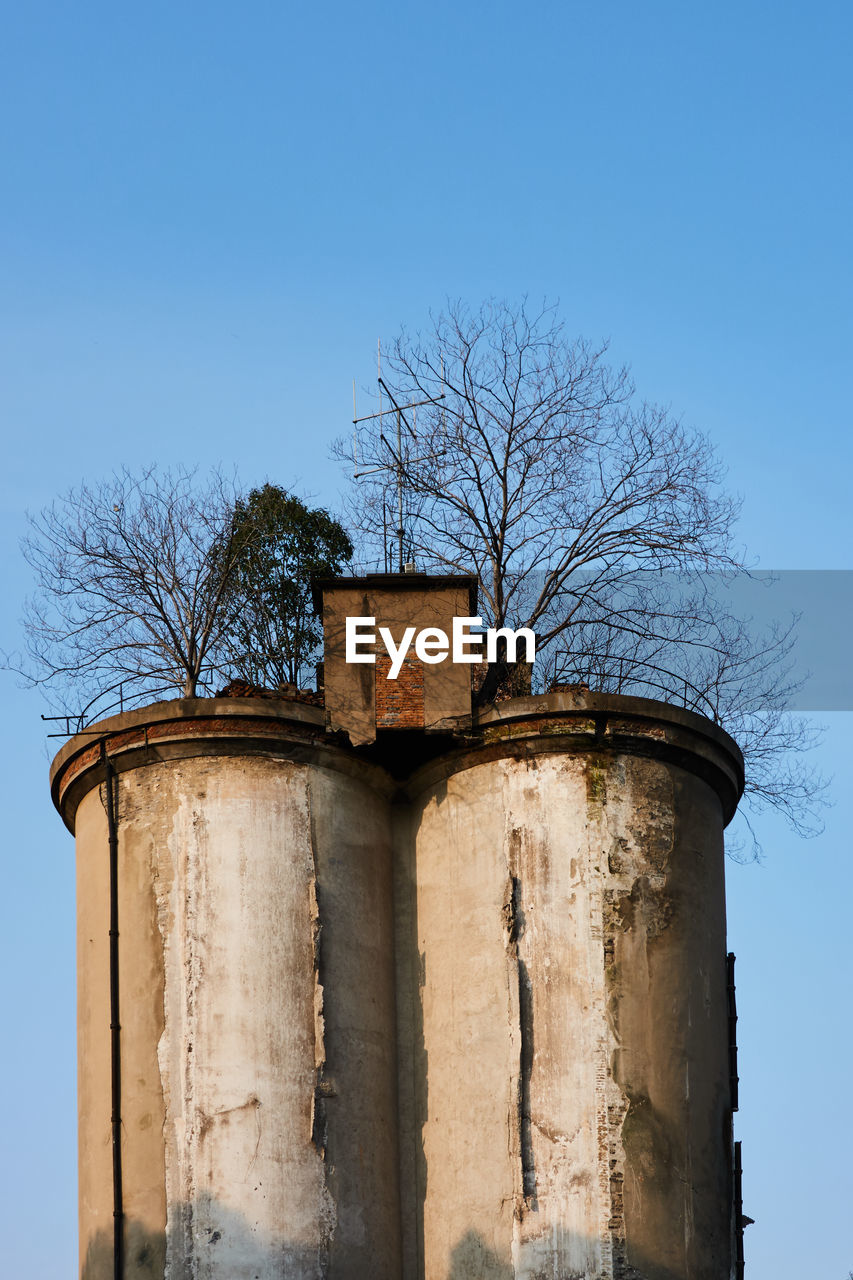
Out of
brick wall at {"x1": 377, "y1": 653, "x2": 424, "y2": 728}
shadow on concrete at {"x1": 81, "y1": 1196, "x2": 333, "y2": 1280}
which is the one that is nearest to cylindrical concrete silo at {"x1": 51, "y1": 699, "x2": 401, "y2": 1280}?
shadow on concrete at {"x1": 81, "y1": 1196, "x2": 333, "y2": 1280}

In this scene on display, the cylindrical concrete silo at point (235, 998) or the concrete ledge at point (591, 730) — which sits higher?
the concrete ledge at point (591, 730)

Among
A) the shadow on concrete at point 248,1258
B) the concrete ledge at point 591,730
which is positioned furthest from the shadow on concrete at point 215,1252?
the concrete ledge at point 591,730

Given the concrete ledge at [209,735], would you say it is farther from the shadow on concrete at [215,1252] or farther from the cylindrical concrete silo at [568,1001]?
the shadow on concrete at [215,1252]

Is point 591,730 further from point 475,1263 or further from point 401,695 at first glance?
point 475,1263

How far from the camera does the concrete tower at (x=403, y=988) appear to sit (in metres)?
27.9

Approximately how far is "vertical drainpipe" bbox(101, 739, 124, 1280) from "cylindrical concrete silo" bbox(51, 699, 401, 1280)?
1.2 inches

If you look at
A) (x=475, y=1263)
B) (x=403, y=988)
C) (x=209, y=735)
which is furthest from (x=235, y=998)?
(x=475, y=1263)

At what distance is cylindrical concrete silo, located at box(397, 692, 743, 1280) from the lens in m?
27.8

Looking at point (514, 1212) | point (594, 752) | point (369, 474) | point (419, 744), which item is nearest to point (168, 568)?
point (369, 474)

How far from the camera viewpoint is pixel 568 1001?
28516 mm

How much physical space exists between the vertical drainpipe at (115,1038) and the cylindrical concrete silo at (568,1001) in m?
4.00

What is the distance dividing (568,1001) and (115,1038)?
6.13 meters

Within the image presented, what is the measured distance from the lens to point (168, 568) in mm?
35594

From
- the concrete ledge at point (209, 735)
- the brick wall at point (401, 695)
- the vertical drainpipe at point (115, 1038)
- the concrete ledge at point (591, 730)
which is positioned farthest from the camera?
the brick wall at point (401, 695)
